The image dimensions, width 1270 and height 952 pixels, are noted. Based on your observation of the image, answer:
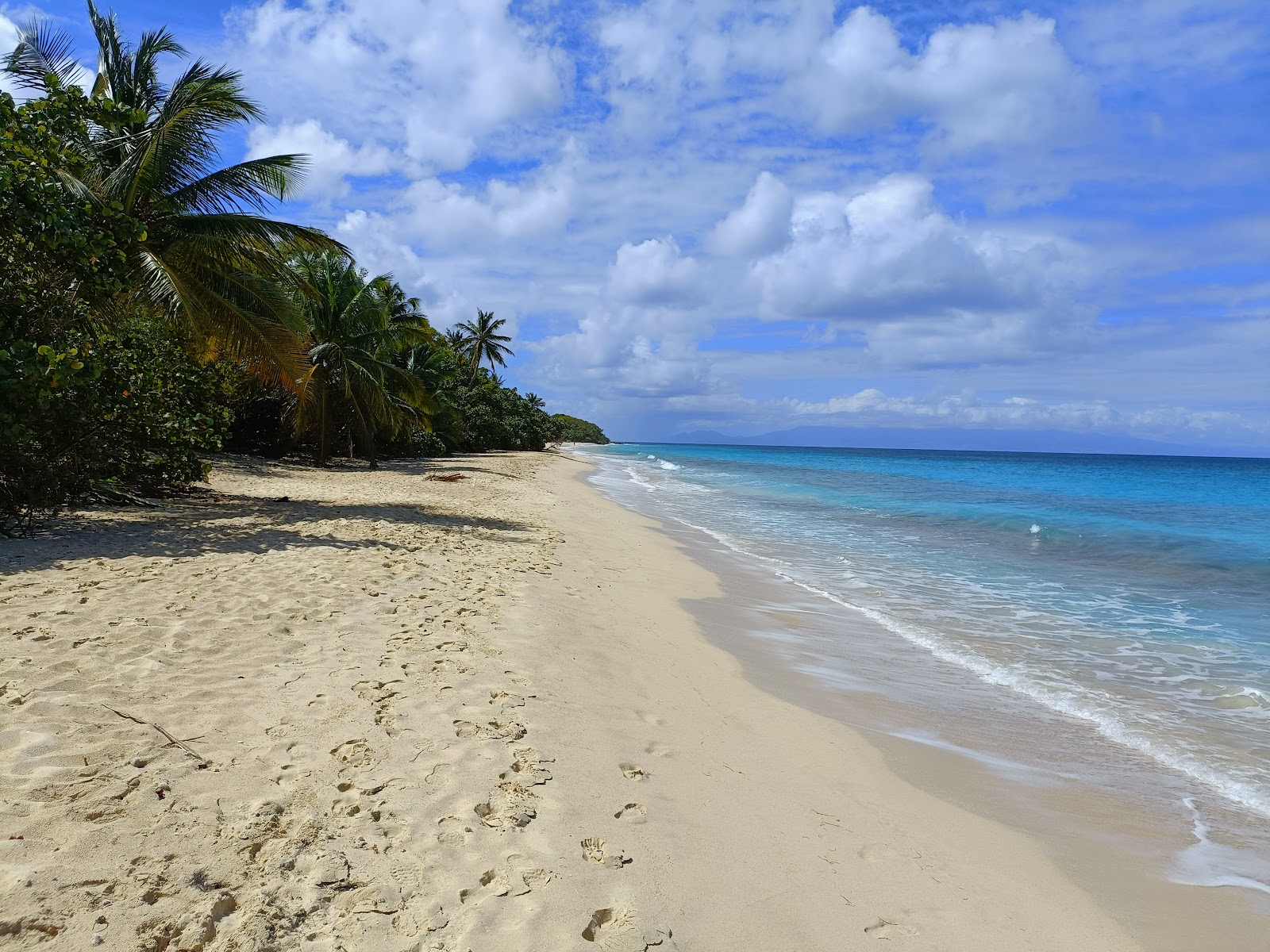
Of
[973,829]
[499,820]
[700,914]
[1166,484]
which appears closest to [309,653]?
[499,820]

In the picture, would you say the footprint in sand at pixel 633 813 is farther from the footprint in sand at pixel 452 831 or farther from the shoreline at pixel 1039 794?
the shoreline at pixel 1039 794

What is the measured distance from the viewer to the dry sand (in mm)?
2441

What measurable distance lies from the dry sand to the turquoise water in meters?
2.34

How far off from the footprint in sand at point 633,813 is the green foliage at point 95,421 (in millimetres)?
7035

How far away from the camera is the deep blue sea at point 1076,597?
5.53 meters

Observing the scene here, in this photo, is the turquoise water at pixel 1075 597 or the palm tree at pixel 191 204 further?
the palm tree at pixel 191 204

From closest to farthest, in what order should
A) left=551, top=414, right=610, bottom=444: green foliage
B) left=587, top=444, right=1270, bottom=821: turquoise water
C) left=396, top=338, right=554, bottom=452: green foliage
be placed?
left=587, top=444, right=1270, bottom=821: turquoise water → left=396, top=338, right=554, bottom=452: green foliage → left=551, top=414, right=610, bottom=444: green foliage

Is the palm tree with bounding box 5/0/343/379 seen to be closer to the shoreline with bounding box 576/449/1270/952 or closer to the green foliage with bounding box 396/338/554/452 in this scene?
the shoreline with bounding box 576/449/1270/952

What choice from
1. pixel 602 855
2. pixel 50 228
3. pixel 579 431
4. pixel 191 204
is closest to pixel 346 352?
pixel 191 204

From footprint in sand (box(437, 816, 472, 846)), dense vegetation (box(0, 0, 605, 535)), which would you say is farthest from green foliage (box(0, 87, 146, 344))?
footprint in sand (box(437, 816, 472, 846))

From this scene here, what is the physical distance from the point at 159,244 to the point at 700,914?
40.3 ft

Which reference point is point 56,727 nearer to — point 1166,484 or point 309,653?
point 309,653

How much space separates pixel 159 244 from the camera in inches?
426

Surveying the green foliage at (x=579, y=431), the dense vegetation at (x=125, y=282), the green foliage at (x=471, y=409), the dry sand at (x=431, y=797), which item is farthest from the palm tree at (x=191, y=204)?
the green foliage at (x=579, y=431)
